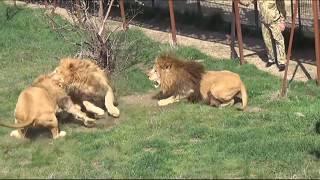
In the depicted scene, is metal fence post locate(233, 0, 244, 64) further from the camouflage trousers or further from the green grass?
the green grass

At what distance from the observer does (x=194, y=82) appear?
9242 mm

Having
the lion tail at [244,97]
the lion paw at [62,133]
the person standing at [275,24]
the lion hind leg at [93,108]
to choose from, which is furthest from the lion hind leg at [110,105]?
the person standing at [275,24]

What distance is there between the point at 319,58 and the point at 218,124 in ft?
8.32

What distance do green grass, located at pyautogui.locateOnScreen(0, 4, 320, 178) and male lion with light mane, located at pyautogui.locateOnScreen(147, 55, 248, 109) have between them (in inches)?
6.7

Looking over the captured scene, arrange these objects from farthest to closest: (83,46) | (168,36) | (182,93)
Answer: (168,36) < (83,46) < (182,93)

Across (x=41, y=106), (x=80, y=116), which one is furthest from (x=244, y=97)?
(x=41, y=106)

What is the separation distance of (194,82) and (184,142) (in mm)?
1731

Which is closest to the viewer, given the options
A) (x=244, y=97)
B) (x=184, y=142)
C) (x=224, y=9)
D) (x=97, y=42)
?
(x=184, y=142)

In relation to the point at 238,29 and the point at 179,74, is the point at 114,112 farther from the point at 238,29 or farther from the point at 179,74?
the point at 238,29

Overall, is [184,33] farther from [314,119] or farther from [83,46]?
[314,119]

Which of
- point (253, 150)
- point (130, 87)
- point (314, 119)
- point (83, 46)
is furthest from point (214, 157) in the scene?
point (83, 46)

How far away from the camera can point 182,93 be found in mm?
9352

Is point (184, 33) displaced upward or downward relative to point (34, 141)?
downward

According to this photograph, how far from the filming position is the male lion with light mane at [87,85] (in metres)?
8.49
